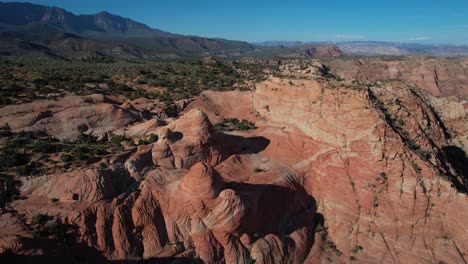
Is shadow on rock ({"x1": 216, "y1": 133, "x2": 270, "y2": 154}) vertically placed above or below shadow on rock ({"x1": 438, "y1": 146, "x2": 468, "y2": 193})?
above

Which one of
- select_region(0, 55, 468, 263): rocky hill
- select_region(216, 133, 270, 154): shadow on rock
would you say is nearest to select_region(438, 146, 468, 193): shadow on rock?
select_region(0, 55, 468, 263): rocky hill

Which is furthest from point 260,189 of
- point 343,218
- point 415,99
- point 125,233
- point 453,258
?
point 415,99

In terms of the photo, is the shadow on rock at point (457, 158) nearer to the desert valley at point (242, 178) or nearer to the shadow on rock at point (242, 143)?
the desert valley at point (242, 178)

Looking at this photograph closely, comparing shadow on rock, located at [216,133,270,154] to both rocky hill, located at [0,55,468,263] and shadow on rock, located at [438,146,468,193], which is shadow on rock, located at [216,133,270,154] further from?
shadow on rock, located at [438,146,468,193]

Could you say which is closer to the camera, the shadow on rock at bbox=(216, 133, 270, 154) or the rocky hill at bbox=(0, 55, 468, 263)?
the rocky hill at bbox=(0, 55, 468, 263)

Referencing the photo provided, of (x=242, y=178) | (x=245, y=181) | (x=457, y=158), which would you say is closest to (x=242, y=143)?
(x=242, y=178)

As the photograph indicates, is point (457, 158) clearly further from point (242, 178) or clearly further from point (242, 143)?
point (242, 178)

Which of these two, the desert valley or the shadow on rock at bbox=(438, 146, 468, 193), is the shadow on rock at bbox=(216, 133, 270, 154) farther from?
the shadow on rock at bbox=(438, 146, 468, 193)

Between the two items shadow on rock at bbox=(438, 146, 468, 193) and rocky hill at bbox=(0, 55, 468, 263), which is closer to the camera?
rocky hill at bbox=(0, 55, 468, 263)

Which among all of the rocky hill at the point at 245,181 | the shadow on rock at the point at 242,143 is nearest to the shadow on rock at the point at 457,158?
the rocky hill at the point at 245,181

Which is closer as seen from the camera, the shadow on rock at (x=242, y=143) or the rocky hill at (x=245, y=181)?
the rocky hill at (x=245, y=181)

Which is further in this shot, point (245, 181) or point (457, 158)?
Answer: point (457, 158)
